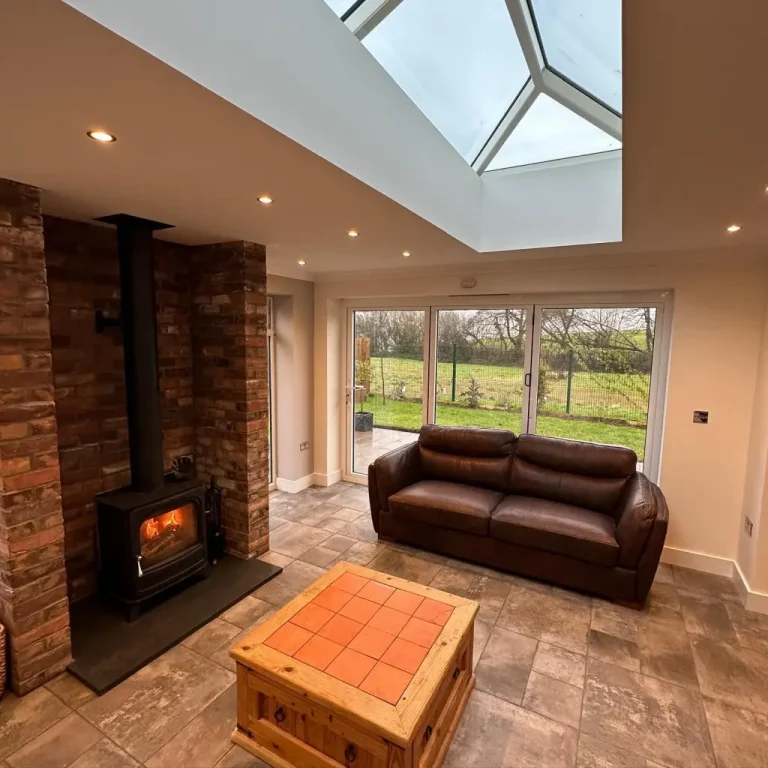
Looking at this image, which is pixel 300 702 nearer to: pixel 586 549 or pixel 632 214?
pixel 586 549

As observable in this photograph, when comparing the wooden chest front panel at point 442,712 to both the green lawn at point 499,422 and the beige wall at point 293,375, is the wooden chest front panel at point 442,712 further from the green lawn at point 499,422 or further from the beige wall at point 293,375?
the beige wall at point 293,375

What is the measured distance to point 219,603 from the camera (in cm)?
283

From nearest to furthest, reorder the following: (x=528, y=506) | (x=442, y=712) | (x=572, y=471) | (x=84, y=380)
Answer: (x=442, y=712), (x=84, y=380), (x=528, y=506), (x=572, y=471)

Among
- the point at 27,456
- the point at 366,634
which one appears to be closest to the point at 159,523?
the point at 27,456

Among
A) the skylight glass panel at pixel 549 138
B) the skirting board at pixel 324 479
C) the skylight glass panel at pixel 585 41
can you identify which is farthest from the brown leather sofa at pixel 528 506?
the skylight glass panel at pixel 585 41

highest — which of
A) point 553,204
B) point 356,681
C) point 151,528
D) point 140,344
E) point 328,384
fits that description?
point 553,204

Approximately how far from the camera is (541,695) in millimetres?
2186

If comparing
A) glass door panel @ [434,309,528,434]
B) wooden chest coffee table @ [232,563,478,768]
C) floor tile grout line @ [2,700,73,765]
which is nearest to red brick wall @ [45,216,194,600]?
floor tile grout line @ [2,700,73,765]

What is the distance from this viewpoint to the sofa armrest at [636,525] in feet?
9.13

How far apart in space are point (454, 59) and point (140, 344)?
2.32 meters

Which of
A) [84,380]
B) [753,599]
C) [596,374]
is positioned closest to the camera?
[84,380]

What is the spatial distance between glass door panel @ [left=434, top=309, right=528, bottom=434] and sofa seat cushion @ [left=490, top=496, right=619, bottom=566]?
1.06 meters

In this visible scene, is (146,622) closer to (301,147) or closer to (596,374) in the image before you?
(301,147)

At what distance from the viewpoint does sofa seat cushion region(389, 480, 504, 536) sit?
333 centimetres
